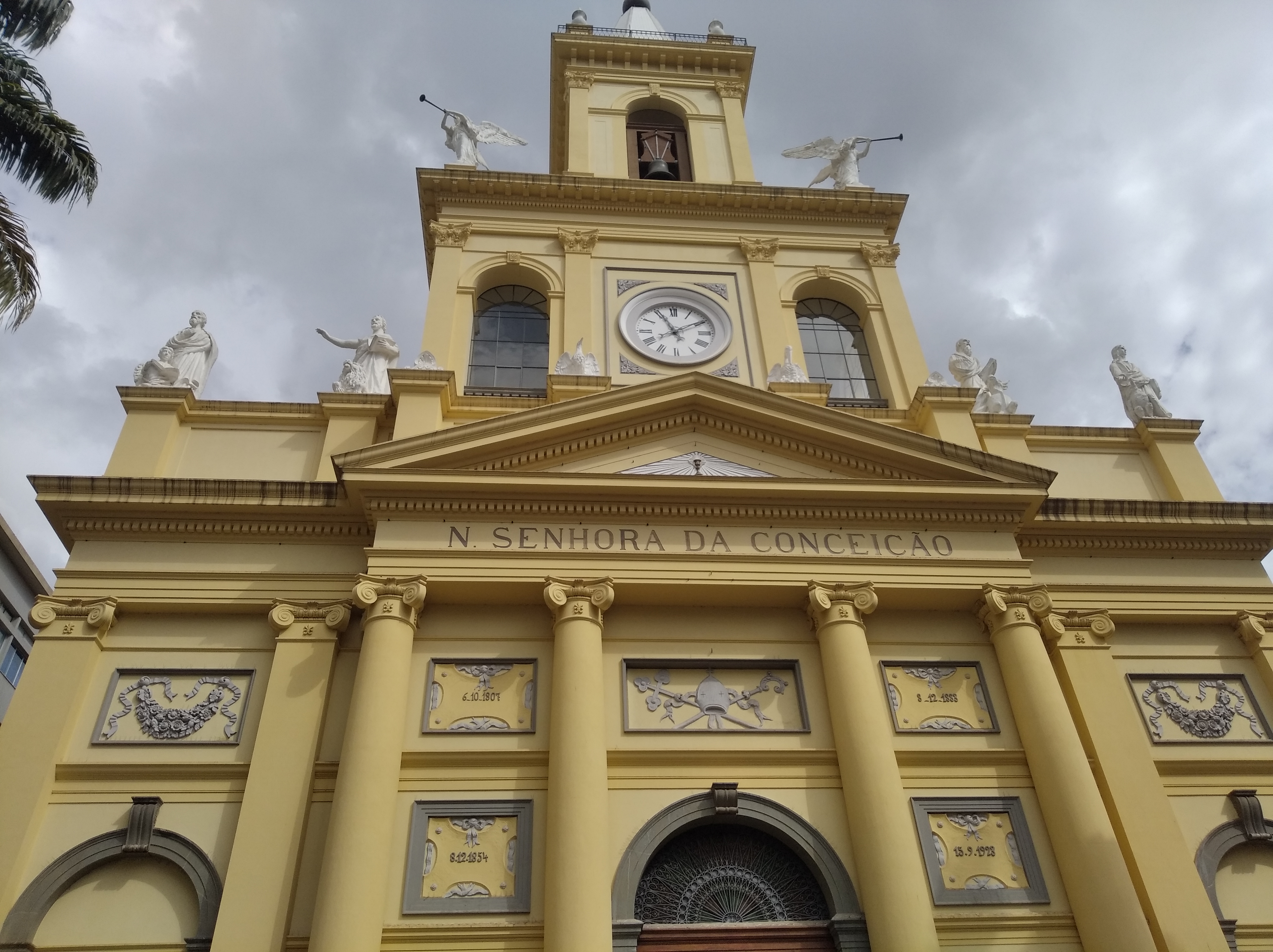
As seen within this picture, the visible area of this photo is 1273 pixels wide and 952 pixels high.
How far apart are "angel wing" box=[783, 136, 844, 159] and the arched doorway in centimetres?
1382

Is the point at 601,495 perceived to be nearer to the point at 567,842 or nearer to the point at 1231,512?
the point at 567,842

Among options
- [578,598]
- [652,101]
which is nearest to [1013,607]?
[578,598]

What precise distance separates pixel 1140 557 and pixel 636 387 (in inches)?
287

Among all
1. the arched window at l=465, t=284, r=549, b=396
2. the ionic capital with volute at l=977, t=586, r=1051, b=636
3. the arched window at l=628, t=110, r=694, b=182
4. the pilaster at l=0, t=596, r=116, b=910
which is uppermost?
the arched window at l=628, t=110, r=694, b=182

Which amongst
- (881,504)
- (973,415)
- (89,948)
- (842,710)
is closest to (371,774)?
(89,948)

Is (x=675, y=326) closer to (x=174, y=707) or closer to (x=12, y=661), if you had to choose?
(x=174, y=707)

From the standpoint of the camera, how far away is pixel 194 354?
571 inches

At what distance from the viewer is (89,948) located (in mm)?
9641

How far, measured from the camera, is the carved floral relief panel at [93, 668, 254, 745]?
1091 cm

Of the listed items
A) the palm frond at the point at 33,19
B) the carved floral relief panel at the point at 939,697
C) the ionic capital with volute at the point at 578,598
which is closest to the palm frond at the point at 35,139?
the palm frond at the point at 33,19

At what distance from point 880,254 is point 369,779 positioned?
41.6 feet

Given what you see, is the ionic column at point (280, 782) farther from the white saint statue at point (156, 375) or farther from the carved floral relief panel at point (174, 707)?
the white saint statue at point (156, 375)

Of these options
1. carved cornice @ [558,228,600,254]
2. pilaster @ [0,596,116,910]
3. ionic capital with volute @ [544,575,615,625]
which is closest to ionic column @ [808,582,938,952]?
ionic capital with volute @ [544,575,615,625]

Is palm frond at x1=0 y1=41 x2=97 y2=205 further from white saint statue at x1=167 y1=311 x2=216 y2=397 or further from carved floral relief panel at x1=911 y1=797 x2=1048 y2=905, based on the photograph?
carved floral relief panel at x1=911 y1=797 x2=1048 y2=905
